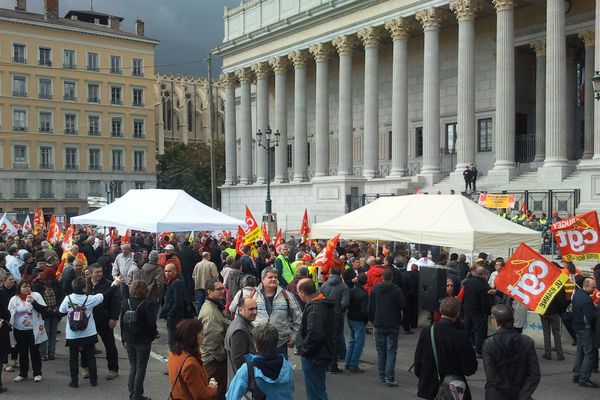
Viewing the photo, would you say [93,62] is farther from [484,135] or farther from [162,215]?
[162,215]

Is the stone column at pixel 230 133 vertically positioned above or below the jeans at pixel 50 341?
above

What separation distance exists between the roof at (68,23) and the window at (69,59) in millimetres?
2362

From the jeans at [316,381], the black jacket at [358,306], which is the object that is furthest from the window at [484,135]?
the jeans at [316,381]

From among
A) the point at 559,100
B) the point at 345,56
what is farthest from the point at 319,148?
the point at 559,100

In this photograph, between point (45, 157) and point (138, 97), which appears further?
point (138, 97)

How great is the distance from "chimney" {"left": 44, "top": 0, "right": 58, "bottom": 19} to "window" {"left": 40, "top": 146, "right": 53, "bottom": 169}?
43.3ft

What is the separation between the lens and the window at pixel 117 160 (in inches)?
2680

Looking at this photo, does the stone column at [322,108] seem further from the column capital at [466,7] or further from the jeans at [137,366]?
the jeans at [137,366]

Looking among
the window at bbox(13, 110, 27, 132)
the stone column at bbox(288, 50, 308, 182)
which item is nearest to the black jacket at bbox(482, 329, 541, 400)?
the stone column at bbox(288, 50, 308, 182)

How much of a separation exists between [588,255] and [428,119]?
69.8 ft

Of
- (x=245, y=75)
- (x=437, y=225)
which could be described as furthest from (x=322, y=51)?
(x=437, y=225)

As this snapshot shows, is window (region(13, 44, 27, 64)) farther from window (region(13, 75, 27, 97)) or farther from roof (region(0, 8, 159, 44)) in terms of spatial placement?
roof (region(0, 8, 159, 44))

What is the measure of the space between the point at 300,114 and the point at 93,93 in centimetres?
3272

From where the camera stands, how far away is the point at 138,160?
69875mm
